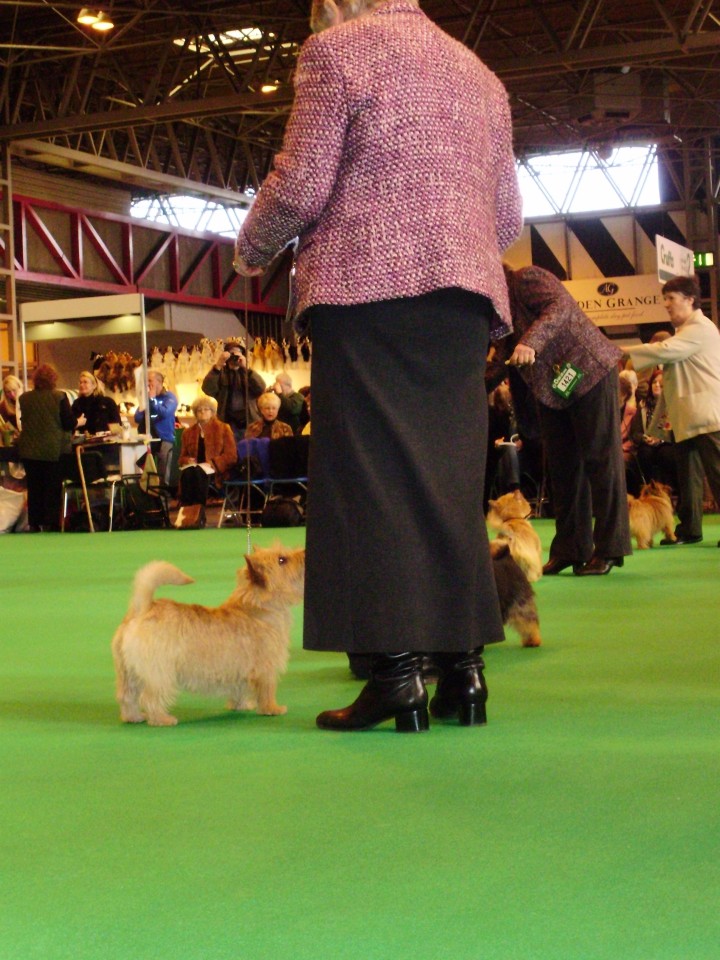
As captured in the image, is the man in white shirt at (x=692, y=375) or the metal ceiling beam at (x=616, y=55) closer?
the man in white shirt at (x=692, y=375)

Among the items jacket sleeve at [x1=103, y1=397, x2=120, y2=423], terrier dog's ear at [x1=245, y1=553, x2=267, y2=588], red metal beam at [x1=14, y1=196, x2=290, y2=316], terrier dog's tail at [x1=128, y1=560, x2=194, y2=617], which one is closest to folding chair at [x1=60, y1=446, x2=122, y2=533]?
jacket sleeve at [x1=103, y1=397, x2=120, y2=423]

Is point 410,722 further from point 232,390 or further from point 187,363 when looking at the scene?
point 187,363

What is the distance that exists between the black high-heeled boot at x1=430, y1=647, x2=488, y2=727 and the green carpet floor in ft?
0.15

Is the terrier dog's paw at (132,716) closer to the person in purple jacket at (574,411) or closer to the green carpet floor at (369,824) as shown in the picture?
the green carpet floor at (369,824)

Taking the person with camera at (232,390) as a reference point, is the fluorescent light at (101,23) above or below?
above

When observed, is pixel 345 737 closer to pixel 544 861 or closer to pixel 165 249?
pixel 544 861

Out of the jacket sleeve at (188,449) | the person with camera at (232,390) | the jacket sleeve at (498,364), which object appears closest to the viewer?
the jacket sleeve at (498,364)

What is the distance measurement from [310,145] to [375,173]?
13 cm

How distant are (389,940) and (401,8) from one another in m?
1.75

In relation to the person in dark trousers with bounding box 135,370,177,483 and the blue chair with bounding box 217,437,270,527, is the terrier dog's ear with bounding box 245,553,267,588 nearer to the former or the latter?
the blue chair with bounding box 217,437,270,527

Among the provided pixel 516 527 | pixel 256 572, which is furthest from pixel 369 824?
pixel 516 527

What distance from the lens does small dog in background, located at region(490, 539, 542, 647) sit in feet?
11.8

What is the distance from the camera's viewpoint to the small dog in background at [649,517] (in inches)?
285

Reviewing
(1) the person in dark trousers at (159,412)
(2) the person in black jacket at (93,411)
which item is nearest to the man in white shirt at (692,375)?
(1) the person in dark trousers at (159,412)
